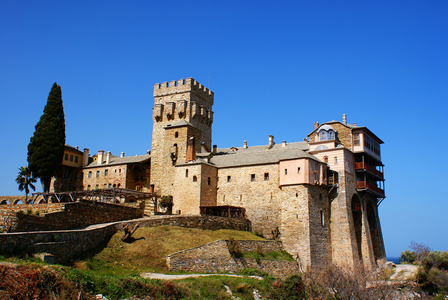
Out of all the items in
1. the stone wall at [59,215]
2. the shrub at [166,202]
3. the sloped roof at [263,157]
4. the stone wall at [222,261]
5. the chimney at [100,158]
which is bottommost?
the stone wall at [222,261]

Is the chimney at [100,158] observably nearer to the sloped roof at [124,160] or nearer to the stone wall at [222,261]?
the sloped roof at [124,160]

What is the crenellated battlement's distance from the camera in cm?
5581

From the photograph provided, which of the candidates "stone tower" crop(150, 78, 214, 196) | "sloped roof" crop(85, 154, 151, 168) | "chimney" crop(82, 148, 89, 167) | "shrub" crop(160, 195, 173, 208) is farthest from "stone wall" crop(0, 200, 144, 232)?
"chimney" crop(82, 148, 89, 167)

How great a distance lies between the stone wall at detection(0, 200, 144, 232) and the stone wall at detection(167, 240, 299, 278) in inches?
309

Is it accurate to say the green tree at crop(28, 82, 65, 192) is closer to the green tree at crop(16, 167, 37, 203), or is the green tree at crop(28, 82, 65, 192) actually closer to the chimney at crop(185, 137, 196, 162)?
the green tree at crop(16, 167, 37, 203)

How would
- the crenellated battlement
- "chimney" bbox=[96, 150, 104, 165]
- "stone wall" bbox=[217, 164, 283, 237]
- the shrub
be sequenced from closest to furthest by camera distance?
1. "stone wall" bbox=[217, 164, 283, 237]
2. the shrub
3. the crenellated battlement
4. "chimney" bbox=[96, 150, 104, 165]

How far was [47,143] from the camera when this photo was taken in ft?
166

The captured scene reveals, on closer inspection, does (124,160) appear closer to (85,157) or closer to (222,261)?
(85,157)

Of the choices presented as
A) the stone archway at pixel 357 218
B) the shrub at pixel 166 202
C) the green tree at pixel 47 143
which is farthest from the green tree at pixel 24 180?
the stone archway at pixel 357 218

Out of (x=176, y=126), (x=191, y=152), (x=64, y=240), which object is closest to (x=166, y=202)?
(x=191, y=152)

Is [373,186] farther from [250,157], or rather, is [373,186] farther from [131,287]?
[131,287]

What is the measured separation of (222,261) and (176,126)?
77.2 ft

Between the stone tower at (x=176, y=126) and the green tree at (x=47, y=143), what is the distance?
11457mm

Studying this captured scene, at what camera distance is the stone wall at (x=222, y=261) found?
29.2 meters
